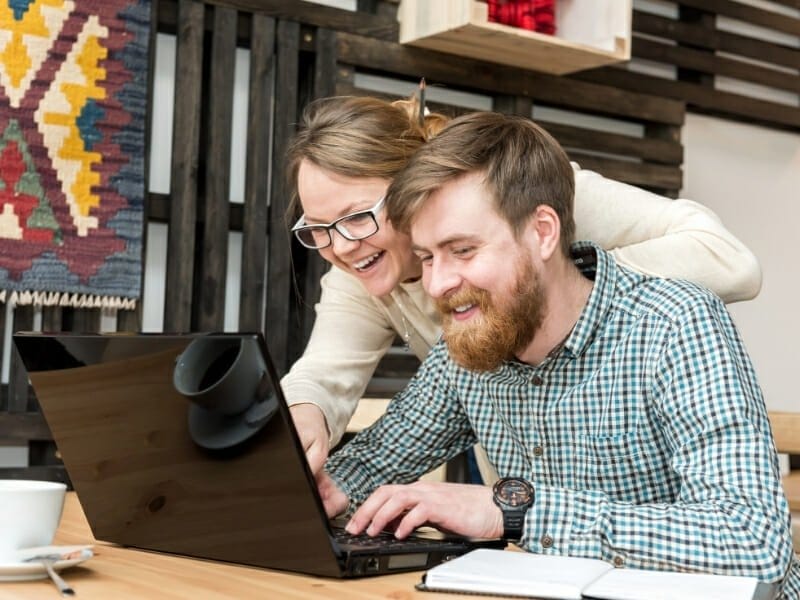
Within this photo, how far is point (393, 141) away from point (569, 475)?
595 millimetres

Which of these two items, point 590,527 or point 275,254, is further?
point 275,254

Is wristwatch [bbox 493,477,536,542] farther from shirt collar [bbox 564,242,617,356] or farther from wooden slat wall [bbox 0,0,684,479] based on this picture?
wooden slat wall [bbox 0,0,684,479]

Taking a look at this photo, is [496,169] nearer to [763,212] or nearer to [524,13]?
[524,13]

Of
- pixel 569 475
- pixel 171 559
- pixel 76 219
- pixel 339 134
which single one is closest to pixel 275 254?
pixel 76 219

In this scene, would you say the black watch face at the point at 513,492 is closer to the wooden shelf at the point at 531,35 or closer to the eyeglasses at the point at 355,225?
the eyeglasses at the point at 355,225

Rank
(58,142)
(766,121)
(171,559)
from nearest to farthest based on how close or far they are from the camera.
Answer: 1. (171,559)
2. (58,142)
3. (766,121)

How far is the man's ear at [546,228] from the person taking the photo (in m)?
1.42

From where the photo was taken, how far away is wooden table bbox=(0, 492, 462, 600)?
98 centimetres

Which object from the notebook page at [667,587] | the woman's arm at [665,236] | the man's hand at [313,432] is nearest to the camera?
the notebook page at [667,587]

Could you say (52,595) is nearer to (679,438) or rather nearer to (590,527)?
(590,527)

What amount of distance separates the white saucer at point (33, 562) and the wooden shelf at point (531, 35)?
217cm

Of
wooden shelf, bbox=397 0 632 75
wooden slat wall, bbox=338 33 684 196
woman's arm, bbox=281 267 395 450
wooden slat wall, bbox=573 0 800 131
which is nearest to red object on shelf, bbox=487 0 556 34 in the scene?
wooden shelf, bbox=397 0 632 75

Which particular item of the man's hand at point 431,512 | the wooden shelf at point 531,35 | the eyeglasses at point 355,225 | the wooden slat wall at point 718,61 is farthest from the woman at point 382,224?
the wooden slat wall at point 718,61

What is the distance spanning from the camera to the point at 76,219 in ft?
8.87
